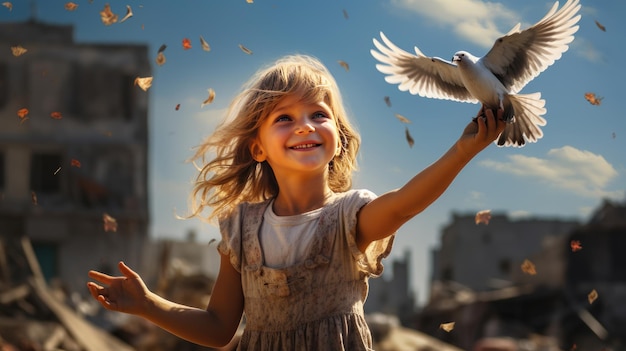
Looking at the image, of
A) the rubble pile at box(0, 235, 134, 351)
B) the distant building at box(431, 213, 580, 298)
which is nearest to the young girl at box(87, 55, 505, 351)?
the rubble pile at box(0, 235, 134, 351)

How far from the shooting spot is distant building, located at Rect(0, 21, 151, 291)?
27516mm

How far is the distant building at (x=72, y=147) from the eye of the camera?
27.5 m

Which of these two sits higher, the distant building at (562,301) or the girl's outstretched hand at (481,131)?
the girl's outstretched hand at (481,131)

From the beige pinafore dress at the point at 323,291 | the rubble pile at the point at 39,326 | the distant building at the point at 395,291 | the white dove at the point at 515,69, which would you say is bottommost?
the distant building at the point at 395,291

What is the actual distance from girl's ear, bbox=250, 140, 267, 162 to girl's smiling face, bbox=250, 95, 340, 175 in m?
0.09

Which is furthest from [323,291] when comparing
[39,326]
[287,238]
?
[39,326]

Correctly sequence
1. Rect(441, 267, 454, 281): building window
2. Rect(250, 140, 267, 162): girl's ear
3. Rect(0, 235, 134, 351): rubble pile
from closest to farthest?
Rect(250, 140, 267, 162): girl's ear, Rect(0, 235, 134, 351): rubble pile, Rect(441, 267, 454, 281): building window

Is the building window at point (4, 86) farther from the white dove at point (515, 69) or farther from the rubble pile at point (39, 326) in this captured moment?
the white dove at point (515, 69)

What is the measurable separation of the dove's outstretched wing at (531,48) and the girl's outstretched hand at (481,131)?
0.21m

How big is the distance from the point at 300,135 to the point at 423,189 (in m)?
0.50

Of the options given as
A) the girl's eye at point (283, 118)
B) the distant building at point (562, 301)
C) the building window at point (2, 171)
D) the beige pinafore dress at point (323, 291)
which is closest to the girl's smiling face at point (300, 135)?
the girl's eye at point (283, 118)

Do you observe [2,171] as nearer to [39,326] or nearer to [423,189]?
[39,326]

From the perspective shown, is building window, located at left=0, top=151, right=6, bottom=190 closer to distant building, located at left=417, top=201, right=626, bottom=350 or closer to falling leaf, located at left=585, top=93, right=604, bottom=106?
distant building, located at left=417, top=201, right=626, bottom=350

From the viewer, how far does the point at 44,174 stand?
28578 millimetres
